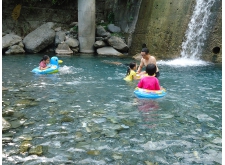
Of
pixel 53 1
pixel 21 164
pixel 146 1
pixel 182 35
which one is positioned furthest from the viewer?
pixel 53 1

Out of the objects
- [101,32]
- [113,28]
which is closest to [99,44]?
[101,32]

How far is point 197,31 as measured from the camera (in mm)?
12461

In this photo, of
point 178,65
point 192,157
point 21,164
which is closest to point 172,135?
point 192,157

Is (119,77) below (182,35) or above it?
below

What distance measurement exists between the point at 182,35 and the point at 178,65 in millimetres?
2580

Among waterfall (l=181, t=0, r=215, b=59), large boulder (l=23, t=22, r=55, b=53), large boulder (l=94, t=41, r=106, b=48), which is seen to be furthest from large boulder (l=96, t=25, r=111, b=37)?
waterfall (l=181, t=0, r=215, b=59)

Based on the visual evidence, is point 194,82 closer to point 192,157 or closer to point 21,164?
point 192,157

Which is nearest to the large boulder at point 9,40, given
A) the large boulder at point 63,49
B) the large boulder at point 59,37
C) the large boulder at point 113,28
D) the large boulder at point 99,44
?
the large boulder at point 59,37

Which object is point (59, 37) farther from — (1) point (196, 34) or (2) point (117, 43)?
(1) point (196, 34)

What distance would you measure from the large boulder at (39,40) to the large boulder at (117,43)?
378cm

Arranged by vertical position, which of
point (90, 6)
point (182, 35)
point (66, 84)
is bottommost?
point (66, 84)

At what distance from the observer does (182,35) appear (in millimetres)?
12867

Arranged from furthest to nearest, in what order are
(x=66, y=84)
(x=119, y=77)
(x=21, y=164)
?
(x=119, y=77) < (x=66, y=84) < (x=21, y=164)

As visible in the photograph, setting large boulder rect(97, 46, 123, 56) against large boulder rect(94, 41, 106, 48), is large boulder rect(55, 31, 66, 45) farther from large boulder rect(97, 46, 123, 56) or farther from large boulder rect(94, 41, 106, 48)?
large boulder rect(97, 46, 123, 56)
